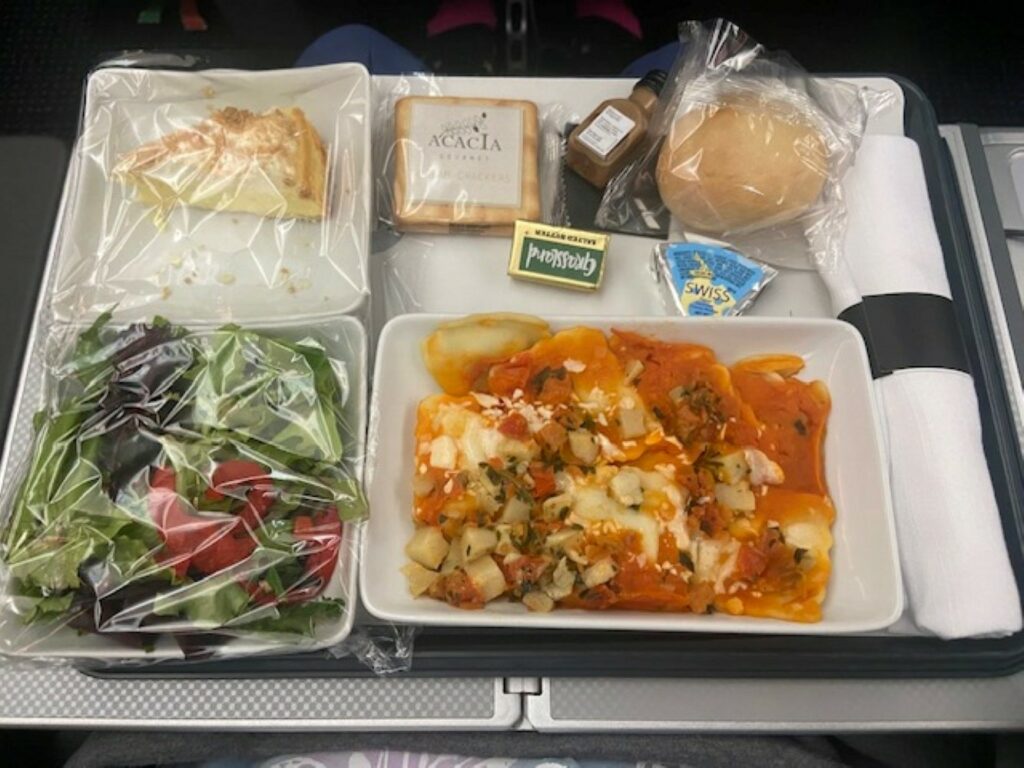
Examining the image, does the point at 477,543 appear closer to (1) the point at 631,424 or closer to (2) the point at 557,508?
(2) the point at 557,508

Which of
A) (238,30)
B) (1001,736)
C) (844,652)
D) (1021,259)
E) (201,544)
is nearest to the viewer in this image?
(201,544)

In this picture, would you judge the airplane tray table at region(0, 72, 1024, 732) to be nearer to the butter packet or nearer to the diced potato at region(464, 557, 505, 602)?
the diced potato at region(464, 557, 505, 602)

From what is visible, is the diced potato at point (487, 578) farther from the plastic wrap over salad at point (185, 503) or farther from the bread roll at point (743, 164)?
the bread roll at point (743, 164)

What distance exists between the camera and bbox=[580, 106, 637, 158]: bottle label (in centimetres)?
107

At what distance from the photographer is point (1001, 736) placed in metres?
1.04

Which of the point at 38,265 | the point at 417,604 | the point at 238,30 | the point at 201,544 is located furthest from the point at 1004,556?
the point at 238,30

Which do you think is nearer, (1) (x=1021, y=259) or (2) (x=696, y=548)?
(2) (x=696, y=548)

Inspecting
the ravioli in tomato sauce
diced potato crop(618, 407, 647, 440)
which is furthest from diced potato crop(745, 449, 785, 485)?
diced potato crop(618, 407, 647, 440)

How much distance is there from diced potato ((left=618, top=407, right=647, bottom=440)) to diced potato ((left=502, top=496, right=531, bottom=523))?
5.0 inches

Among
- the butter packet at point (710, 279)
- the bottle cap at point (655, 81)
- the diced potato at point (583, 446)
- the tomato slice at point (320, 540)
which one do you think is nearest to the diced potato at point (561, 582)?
the diced potato at point (583, 446)

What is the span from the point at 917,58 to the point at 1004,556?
4.64 feet

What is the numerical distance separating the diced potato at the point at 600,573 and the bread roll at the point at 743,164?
17.9 inches

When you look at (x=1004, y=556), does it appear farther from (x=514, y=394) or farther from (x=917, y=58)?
(x=917, y=58)

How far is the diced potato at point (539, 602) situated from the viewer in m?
0.84
